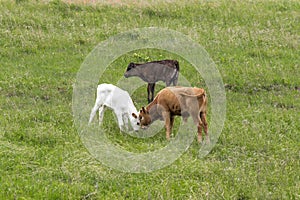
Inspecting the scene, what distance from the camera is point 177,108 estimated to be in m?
13.0

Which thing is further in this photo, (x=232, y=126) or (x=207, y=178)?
(x=232, y=126)

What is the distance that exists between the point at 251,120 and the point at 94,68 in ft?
17.9

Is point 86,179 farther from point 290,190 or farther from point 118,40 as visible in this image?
point 118,40

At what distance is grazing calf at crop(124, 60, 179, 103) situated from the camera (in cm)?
1683

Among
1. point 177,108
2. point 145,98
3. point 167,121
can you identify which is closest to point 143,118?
point 167,121

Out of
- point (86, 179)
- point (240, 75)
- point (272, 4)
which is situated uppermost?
point (272, 4)

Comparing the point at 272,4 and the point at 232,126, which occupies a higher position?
the point at 272,4

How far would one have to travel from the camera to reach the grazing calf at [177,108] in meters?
12.7

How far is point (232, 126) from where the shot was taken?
13.4 metres

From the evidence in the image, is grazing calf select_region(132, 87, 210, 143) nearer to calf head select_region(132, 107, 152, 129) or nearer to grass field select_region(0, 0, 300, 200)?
calf head select_region(132, 107, 152, 129)

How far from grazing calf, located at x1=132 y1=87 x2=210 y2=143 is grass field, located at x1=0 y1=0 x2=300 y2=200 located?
1.55ft

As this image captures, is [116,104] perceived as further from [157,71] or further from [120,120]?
[157,71]

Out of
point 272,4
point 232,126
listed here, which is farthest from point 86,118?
point 272,4

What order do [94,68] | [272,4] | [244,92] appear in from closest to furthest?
[244,92]
[94,68]
[272,4]
